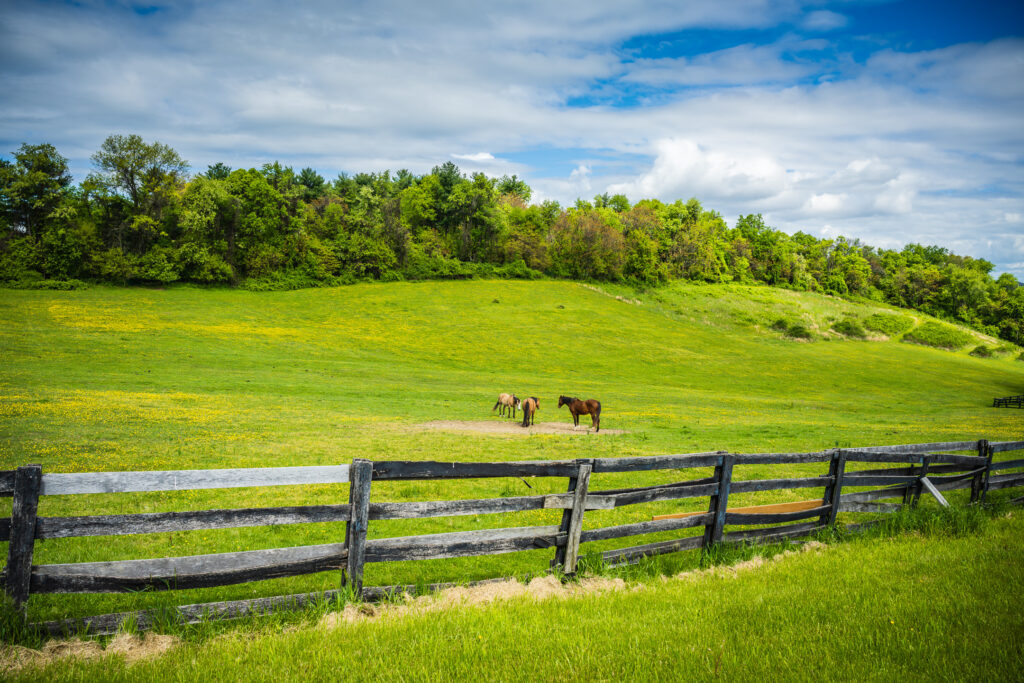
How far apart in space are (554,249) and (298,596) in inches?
3847

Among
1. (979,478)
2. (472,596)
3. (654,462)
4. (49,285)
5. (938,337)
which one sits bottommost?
(49,285)

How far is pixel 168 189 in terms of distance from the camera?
258 ft

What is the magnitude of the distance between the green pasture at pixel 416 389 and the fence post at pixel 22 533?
75 cm

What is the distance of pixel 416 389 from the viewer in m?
36.6

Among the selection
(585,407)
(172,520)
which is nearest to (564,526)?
(172,520)

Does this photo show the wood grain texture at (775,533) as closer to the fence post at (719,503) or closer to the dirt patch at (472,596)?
the fence post at (719,503)

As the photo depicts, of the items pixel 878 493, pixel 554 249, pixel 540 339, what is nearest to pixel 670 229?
pixel 554 249

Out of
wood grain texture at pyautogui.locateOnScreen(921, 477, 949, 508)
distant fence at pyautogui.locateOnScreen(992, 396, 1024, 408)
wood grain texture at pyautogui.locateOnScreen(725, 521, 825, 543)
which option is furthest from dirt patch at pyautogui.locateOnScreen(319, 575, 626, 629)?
distant fence at pyautogui.locateOnScreen(992, 396, 1024, 408)

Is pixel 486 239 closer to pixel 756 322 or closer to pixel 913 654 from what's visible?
pixel 756 322

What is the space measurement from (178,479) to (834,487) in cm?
1026

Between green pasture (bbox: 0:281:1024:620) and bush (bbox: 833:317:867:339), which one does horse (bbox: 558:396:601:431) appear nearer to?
green pasture (bbox: 0:281:1024:620)

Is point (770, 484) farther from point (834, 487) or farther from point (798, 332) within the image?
point (798, 332)

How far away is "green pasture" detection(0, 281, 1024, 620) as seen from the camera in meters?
11.8

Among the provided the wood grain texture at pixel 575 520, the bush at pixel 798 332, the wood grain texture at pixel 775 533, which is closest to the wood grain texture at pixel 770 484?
the wood grain texture at pixel 775 533
